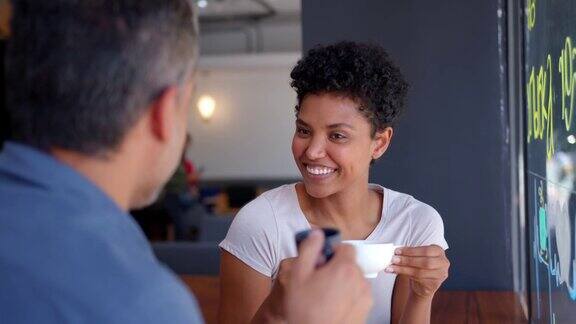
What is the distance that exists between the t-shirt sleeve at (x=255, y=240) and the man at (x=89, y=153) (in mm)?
866

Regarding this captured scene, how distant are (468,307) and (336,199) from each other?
838 millimetres

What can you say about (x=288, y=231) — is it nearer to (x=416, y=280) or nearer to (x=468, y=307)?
(x=416, y=280)

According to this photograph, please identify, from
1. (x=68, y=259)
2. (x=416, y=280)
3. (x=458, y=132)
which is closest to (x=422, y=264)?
(x=416, y=280)

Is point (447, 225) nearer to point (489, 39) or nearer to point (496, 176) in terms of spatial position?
point (496, 176)

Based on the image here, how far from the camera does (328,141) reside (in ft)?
5.64

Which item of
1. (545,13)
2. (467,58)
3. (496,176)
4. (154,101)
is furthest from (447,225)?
(154,101)

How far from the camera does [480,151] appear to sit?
2.73 m

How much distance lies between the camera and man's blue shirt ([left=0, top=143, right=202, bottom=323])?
2.36 ft

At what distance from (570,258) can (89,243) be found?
41.7 inches

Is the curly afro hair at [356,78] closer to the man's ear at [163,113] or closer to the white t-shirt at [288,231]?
the white t-shirt at [288,231]

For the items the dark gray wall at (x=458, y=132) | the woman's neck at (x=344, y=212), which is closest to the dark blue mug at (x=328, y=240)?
the woman's neck at (x=344, y=212)

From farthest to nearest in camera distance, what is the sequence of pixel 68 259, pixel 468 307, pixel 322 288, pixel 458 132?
pixel 458 132, pixel 468 307, pixel 322 288, pixel 68 259

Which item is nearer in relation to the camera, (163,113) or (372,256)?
(163,113)

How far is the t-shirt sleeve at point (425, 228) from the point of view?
1800 millimetres
